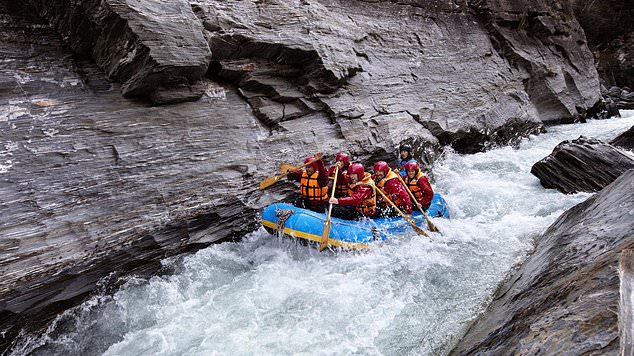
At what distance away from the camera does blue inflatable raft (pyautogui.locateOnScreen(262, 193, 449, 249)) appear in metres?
6.64

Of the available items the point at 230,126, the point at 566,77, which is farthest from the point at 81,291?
the point at 566,77

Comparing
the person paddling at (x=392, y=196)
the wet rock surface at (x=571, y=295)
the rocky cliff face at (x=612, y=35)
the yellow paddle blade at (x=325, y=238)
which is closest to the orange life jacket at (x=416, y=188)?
the person paddling at (x=392, y=196)

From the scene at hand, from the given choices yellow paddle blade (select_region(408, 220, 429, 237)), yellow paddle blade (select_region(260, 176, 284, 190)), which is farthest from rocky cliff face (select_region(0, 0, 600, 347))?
yellow paddle blade (select_region(408, 220, 429, 237))

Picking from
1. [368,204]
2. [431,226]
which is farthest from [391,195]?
[431,226]

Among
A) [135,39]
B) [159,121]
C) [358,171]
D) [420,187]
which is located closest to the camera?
[135,39]

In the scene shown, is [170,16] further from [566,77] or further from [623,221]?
[566,77]

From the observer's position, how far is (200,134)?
775 cm

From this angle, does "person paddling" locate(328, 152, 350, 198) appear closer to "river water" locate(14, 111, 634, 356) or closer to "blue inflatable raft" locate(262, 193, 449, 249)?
"blue inflatable raft" locate(262, 193, 449, 249)

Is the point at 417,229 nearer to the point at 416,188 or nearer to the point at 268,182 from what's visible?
the point at 416,188

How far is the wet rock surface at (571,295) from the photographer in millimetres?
2506

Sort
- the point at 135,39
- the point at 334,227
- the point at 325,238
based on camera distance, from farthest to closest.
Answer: the point at 135,39 → the point at 334,227 → the point at 325,238

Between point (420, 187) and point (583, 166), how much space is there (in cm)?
394

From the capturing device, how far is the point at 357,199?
23.6 feet

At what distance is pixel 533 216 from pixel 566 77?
1459 centimetres
